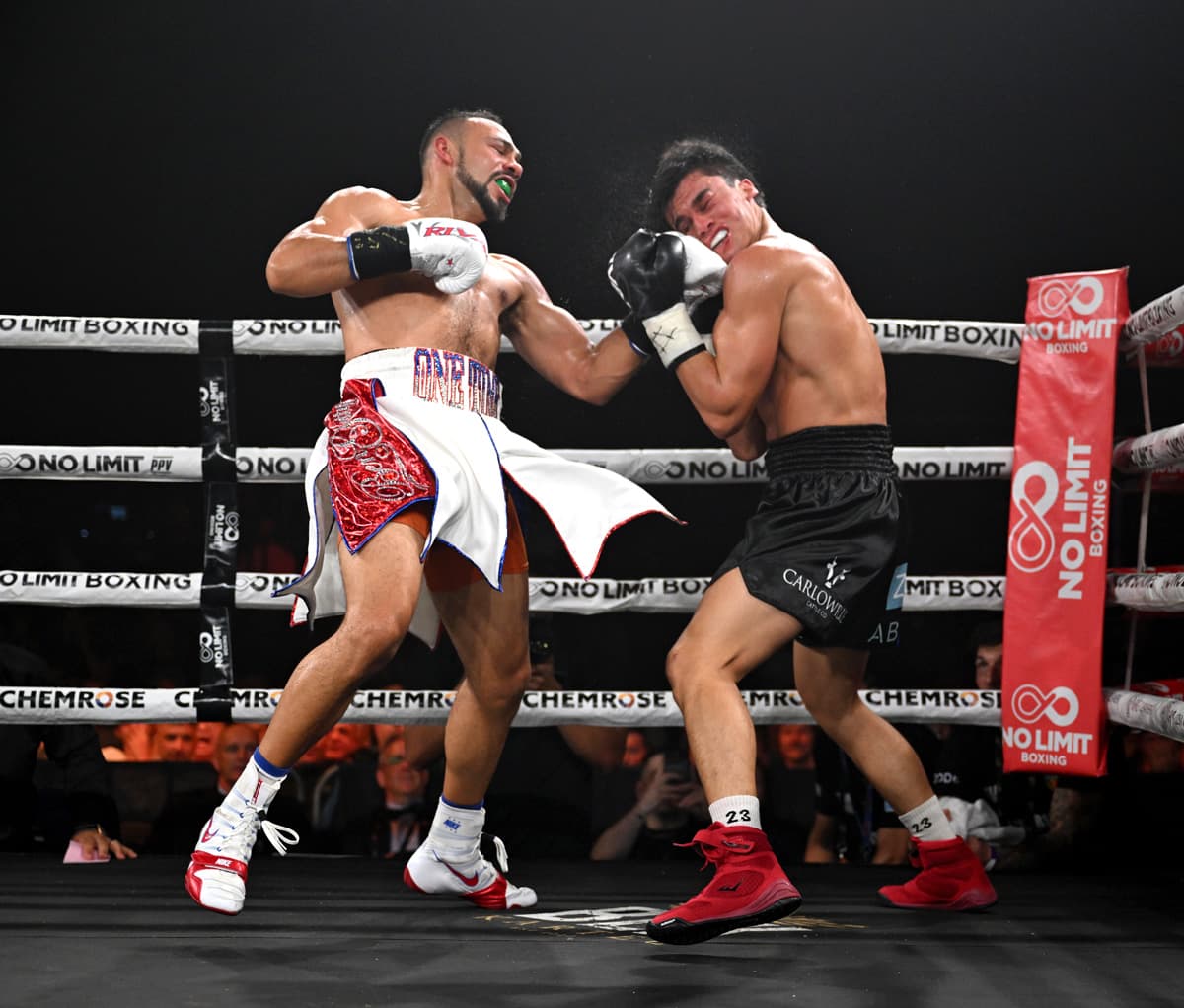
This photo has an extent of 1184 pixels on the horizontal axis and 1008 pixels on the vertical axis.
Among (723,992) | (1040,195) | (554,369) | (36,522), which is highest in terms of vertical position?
(1040,195)

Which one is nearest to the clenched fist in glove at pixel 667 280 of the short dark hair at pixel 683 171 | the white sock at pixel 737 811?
the short dark hair at pixel 683 171

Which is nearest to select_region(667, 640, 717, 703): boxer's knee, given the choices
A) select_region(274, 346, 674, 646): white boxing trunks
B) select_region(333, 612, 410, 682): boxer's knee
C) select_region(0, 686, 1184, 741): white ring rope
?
select_region(274, 346, 674, 646): white boxing trunks

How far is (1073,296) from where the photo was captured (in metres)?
2.68

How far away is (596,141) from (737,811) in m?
1.93

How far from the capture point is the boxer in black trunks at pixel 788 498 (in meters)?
2.05

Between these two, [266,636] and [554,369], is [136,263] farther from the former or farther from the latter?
[554,369]

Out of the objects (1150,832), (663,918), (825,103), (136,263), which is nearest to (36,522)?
(136,263)

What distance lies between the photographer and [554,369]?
264cm

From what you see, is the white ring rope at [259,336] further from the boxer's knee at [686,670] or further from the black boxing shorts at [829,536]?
the boxer's knee at [686,670]

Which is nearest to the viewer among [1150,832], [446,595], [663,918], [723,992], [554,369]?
[723,992]

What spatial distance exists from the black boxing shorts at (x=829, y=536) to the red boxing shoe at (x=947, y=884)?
0.41m

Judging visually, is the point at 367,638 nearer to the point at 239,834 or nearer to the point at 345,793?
the point at 239,834

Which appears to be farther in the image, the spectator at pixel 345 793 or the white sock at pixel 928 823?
the spectator at pixel 345 793

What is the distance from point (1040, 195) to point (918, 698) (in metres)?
1.41
